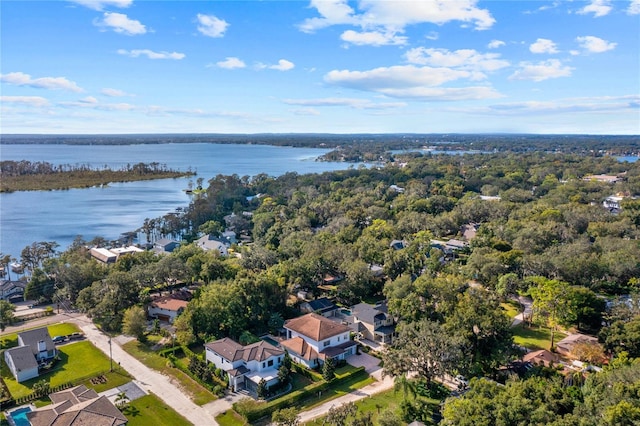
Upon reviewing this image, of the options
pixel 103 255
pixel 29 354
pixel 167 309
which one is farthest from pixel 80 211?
pixel 29 354

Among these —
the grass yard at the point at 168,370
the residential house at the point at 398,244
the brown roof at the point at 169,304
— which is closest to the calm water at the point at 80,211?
the brown roof at the point at 169,304

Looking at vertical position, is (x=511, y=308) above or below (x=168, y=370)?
above

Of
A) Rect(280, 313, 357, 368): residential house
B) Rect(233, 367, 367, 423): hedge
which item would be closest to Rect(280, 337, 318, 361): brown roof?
Rect(280, 313, 357, 368): residential house

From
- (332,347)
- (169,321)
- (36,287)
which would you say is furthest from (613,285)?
(36,287)

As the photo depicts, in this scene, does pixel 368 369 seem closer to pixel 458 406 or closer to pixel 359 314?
pixel 359 314

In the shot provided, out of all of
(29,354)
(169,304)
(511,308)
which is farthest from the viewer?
(511,308)

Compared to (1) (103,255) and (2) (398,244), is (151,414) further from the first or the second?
(2) (398,244)

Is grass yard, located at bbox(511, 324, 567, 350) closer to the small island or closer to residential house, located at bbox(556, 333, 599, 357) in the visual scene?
residential house, located at bbox(556, 333, 599, 357)
